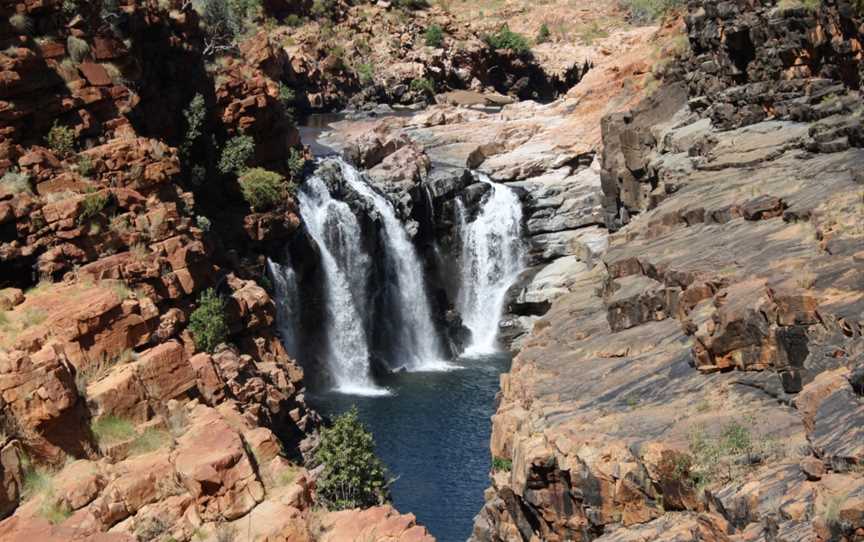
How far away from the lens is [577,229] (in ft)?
193

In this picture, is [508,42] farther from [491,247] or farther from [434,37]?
[491,247]

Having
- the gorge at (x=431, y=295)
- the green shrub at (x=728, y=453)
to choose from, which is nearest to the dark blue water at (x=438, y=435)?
the gorge at (x=431, y=295)

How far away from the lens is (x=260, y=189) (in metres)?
47.6

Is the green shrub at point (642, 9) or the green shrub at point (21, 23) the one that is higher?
the green shrub at point (21, 23)

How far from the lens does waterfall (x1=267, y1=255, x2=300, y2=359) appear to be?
50.1 meters

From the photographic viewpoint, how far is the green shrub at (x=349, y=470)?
33281 mm

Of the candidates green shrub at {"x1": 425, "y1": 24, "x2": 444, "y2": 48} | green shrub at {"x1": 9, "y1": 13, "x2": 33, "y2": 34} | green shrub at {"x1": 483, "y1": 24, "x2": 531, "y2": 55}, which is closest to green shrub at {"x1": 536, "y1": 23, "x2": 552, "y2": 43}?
green shrub at {"x1": 483, "y1": 24, "x2": 531, "y2": 55}

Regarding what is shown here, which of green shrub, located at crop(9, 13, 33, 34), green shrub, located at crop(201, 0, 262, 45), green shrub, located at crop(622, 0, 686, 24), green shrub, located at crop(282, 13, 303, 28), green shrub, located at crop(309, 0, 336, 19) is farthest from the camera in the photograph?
green shrub, located at crop(622, 0, 686, 24)

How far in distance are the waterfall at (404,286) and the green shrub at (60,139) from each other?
21.5 m

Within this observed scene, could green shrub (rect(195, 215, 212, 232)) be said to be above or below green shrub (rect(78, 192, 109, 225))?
below

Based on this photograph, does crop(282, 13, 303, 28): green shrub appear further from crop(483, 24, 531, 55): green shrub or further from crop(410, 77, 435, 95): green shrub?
crop(483, 24, 531, 55): green shrub

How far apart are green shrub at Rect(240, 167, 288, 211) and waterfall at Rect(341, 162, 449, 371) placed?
7937 millimetres

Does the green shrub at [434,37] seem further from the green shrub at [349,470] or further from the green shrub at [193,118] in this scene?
the green shrub at [349,470]

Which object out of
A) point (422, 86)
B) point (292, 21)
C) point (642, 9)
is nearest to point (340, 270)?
point (422, 86)
